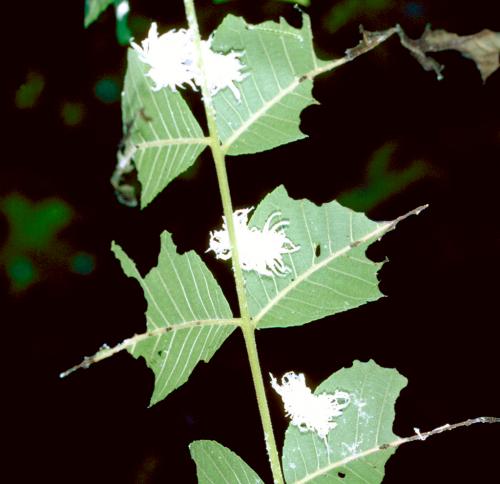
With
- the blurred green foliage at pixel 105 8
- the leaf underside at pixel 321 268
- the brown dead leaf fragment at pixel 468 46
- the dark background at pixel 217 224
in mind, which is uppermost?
the blurred green foliage at pixel 105 8

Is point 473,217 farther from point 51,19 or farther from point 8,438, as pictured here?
point 8,438

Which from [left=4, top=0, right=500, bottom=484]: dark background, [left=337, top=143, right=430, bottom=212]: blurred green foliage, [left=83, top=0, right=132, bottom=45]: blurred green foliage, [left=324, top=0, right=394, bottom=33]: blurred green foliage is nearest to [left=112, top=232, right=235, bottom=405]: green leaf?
[left=83, top=0, right=132, bottom=45]: blurred green foliage

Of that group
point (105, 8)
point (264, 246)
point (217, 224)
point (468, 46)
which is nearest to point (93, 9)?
point (105, 8)

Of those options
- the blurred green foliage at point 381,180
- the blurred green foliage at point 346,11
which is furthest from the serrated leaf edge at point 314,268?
the blurred green foliage at point 346,11

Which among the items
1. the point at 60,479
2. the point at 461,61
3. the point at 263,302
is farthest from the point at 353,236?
the point at 60,479

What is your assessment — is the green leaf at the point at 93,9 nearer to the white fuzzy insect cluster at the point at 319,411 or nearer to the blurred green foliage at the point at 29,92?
the white fuzzy insect cluster at the point at 319,411

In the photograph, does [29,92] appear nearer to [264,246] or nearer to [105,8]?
[105,8]

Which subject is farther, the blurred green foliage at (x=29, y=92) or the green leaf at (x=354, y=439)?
the blurred green foliage at (x=29, y=92)
